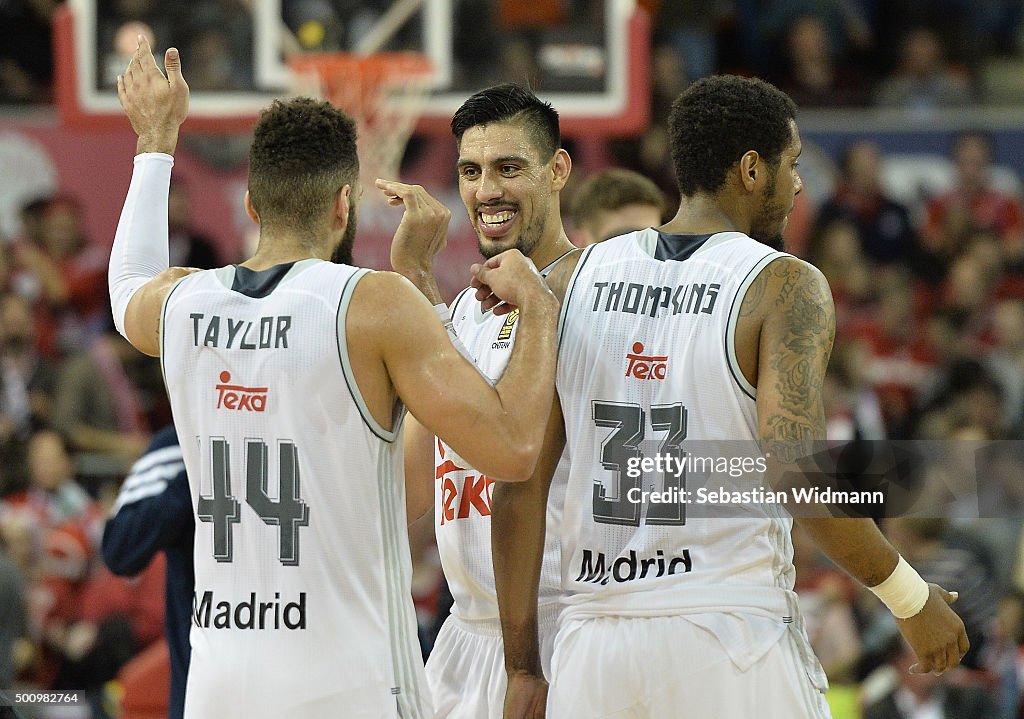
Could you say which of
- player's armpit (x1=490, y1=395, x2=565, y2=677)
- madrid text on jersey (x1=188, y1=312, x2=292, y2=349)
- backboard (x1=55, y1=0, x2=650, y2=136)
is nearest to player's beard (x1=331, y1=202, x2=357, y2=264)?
madrid text on jersey (x1=188, y1=312, x2=292, y2=349)

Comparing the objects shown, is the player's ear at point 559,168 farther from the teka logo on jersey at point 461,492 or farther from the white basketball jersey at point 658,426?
the teka logo on jersey at point 461,492

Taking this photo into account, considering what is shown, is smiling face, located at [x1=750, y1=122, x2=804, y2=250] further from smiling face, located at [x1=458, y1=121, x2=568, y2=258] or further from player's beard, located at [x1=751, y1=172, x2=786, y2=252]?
smiling face, located at [x1=458, y1=121, x2=568, y2=258]

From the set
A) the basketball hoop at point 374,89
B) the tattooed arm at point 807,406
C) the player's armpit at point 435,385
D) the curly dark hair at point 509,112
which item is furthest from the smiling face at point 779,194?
the basketball hoop at point 374,89

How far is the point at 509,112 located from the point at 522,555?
1.63 m

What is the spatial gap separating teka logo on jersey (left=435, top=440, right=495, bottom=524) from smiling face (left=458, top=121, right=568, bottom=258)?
777 mm

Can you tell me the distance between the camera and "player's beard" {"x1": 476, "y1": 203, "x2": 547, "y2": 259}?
17.1 ft

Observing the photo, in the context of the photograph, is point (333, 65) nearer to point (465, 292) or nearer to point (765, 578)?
point (465, 292)

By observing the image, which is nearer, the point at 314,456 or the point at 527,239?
the point at 314,456

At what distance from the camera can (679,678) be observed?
13.6 feet

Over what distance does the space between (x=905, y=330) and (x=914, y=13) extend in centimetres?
460

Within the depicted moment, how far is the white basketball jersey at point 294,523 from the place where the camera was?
3965 millimetres

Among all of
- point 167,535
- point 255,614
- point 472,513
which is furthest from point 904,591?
point 167,535

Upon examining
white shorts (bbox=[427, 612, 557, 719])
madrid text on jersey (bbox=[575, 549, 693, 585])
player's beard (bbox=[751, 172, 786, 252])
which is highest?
player's beard (bbox=[751, 172, 786, 252])

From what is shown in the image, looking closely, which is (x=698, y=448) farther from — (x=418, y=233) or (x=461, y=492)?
(x=418, y=233)
